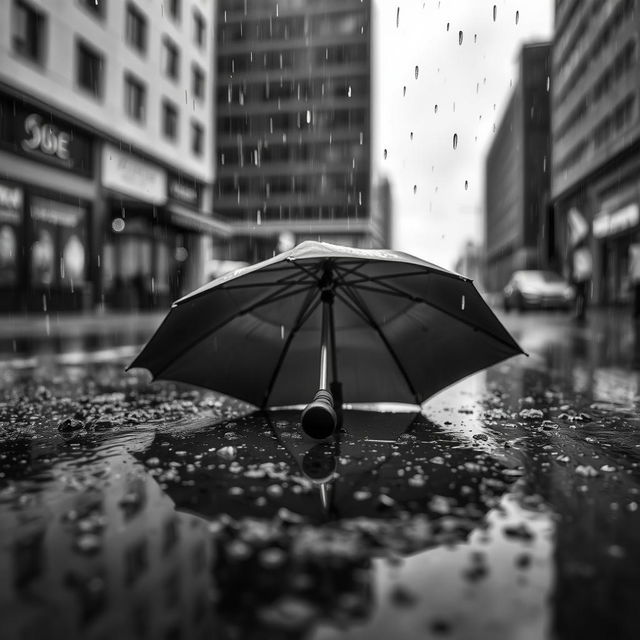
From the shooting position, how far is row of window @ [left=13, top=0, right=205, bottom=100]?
750 inches

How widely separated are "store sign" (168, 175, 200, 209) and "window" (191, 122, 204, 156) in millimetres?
1663

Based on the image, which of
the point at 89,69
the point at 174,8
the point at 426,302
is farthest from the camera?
the point at 174,8

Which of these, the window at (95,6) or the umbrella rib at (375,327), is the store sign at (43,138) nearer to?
the window at (95,6)

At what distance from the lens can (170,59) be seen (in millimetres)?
29297

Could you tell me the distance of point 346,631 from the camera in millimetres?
1518

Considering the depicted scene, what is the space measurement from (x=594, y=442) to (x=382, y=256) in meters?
1.77

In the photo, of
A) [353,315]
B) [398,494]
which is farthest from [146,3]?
[398,494]

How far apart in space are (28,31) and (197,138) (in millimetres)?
13510

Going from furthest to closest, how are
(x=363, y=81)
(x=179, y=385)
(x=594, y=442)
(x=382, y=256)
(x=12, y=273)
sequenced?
(x=363, y=81) < (x=12, y=273) < (x=179, y=385) < (x=594, y=442) < (x=382, y=256)

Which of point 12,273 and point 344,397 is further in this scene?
point 12,273

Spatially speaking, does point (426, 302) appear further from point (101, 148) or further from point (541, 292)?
point (101, 148)

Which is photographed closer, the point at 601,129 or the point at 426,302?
the point at 426,302

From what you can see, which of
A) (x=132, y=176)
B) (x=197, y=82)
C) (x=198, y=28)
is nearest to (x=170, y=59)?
(x=197, y=82)

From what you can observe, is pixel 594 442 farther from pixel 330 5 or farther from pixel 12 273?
pixel 330 5
